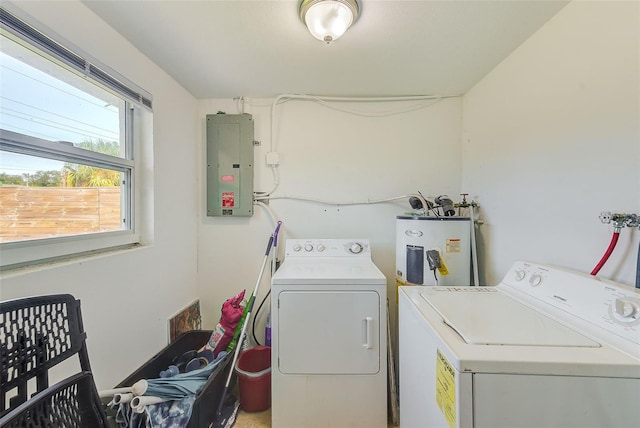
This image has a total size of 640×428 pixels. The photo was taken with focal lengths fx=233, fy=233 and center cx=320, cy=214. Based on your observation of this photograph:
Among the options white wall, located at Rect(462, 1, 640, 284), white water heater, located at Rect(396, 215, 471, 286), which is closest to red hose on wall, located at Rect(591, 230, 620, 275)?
white wall, located at Rect(462, 1, 640, 284)

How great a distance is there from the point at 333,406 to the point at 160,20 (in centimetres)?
229

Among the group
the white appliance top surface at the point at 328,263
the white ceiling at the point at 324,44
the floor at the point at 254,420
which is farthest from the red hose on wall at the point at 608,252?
the floor at the point at 254,420

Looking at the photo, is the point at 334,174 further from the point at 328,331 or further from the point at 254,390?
the point at 254,390

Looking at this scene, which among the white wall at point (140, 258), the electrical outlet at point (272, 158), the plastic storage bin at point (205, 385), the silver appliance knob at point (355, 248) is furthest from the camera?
the electrical outlet at point (272, 158)

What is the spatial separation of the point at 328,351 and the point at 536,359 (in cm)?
96

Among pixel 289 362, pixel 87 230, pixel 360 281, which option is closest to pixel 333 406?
pixel 289 362

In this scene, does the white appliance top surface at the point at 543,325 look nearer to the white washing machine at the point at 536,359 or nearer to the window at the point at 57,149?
the white washing machine at the point at 536,359

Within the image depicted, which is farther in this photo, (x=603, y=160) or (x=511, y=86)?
(x=511, y=86)

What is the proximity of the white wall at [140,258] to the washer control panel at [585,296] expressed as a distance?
6.65 ft

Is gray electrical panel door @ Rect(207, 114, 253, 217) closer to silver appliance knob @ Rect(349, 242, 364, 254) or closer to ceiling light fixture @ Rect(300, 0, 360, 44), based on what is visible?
silver appliance knob @ Rect(349, 242, 364, 254)

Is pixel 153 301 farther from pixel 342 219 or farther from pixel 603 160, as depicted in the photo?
pixel 603 160

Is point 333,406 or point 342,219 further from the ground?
point 342,219

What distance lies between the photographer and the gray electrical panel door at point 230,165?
6.62ft

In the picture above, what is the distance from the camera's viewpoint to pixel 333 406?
4.43 feet
